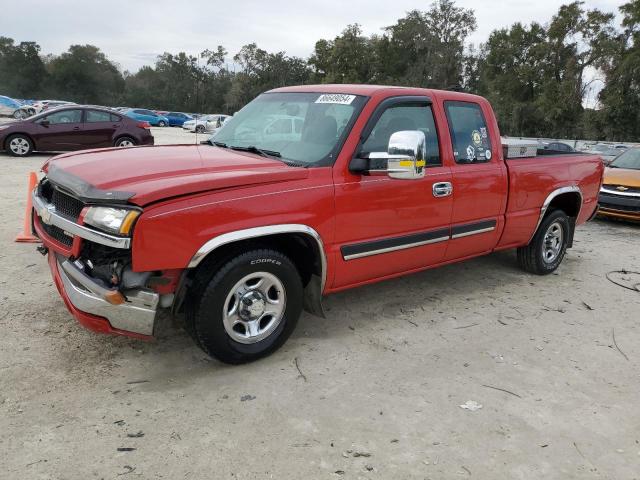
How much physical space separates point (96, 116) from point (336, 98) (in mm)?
11810

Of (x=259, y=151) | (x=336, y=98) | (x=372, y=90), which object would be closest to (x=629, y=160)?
(x=372, y=90)

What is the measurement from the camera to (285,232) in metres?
3.33

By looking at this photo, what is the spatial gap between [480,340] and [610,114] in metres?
38.2

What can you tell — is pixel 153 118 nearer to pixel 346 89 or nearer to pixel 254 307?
pixel 346 89

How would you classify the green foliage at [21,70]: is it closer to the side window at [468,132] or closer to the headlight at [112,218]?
the side window at [468,132]

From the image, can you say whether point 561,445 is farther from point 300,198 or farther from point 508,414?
point 300,198

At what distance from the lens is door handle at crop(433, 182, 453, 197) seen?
414cm

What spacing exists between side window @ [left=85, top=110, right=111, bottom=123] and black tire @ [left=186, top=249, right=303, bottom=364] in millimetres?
12287

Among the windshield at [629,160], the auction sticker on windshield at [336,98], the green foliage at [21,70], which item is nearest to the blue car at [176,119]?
the green foliage at [21,70]

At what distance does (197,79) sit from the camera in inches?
3187

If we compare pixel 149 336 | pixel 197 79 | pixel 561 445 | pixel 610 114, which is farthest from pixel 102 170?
pixel 197 79

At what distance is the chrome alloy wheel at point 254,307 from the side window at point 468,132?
1995mm

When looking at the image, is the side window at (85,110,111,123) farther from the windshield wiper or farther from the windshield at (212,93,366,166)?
the windshield wiper

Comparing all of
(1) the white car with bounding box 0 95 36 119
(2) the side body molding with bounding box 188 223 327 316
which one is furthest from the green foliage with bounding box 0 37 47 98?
(2) the side body molding with bounding box 188 223 327 316
